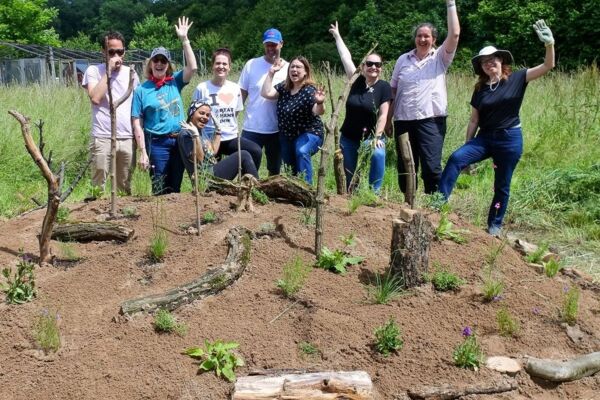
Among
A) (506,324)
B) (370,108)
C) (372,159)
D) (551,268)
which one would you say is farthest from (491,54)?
(506,324)

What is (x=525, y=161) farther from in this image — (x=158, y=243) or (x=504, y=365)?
(x=158, y=243)

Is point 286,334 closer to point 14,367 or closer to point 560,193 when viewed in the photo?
point 14,367

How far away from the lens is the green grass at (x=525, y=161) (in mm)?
6525

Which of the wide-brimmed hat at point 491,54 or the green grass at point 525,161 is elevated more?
the wide-brimmed hat at point 491,54

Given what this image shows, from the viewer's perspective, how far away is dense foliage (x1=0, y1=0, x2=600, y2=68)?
22.7 metres

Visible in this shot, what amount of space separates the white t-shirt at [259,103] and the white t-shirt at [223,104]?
0.20 meters

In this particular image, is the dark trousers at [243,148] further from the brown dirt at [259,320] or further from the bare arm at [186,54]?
the brown dirt at [259,320]

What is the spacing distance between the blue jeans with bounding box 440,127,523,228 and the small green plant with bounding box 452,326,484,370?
2.22m

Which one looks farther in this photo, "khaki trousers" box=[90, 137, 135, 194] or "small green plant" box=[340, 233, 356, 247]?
"khaki trousers" box=[90, 137, 135, 194]

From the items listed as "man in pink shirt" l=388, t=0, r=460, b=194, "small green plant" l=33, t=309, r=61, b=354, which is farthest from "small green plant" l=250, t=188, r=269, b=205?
"small green plant" l=33, t=309, r=61, b=354

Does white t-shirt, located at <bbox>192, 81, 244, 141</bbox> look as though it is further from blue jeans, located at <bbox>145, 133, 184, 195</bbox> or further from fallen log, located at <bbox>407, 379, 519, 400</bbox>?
fallen log, located at <bbox>407, 379, 519, 400</bbox>

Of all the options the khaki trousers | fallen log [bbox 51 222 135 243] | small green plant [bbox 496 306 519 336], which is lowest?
small green plant [bbox 496 306 519 336]

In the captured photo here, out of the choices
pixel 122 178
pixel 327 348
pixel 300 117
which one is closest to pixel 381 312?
pixel 327 348

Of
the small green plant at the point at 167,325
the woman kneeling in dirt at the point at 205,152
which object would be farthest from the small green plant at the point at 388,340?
the woman kneeling in dirt at the point at 205,152
